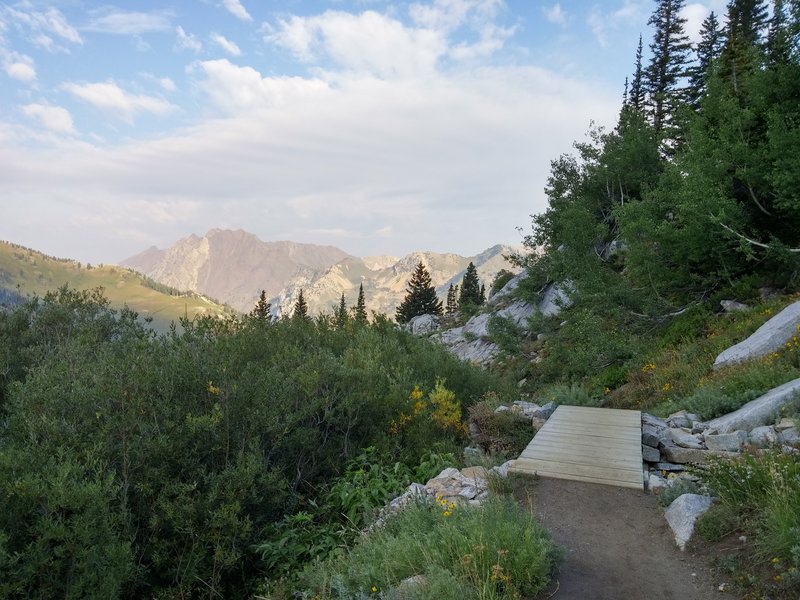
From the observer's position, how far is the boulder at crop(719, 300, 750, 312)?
44.4ft

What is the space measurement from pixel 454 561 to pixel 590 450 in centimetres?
385

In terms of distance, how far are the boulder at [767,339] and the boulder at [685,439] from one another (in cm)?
371

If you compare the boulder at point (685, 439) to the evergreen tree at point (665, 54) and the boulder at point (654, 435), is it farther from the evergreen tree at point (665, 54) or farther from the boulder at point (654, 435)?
the evergreen tree at point (665, 54)

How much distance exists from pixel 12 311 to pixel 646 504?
1842cm

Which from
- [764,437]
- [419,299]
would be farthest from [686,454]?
[419,299]

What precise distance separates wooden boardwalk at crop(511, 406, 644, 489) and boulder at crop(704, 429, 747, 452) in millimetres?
893

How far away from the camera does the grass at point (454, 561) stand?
3.58m

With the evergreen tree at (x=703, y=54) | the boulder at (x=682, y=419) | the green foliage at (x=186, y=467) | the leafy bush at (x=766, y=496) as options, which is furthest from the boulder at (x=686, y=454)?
the evergreen tree at (x=703, y=54)

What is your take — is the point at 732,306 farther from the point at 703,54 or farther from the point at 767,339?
the point at 703,54

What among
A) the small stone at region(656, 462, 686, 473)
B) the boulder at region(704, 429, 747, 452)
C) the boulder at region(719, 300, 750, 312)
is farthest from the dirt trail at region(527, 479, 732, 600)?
the boulder at region(719, 300, 750, 312)

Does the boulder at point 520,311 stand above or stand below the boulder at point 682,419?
above

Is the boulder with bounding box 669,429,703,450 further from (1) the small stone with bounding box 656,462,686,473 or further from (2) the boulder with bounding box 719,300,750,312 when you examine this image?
(2) the boulder with bounding box 719,300,750,312

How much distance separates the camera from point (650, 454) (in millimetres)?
6969

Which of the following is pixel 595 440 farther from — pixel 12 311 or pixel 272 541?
pixel 12 311
